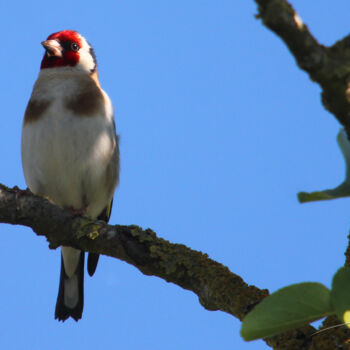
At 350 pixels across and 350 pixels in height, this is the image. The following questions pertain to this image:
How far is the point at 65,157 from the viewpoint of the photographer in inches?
194

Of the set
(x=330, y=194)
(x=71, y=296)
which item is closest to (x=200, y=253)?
(x=330, y=194)

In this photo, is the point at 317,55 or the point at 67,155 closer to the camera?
the point at 317,55

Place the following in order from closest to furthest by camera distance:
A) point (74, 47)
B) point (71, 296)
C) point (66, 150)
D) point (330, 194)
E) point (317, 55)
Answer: point (330, 194) < point (317, 55) < point (66, 150) < point (71, 296) < point (74, 47)

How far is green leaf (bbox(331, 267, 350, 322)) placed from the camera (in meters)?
1.79

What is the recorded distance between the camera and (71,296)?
5352mm

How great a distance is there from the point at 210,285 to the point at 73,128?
229 cm

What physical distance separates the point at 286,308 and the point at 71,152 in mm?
3378

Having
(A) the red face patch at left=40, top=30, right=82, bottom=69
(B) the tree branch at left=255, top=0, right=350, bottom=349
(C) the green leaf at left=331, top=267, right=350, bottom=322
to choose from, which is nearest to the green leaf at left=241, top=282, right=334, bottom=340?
(C) the green leaf at left=331, top=267, right=350, bottom=322

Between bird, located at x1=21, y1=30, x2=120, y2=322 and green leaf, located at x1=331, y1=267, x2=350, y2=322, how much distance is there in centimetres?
338

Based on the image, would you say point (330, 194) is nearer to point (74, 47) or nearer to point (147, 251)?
point (147, 251)

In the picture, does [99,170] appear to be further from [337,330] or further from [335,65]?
[335,65]

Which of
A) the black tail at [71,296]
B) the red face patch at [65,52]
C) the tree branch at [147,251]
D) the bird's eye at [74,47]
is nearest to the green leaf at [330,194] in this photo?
the tree branch at [147,251]

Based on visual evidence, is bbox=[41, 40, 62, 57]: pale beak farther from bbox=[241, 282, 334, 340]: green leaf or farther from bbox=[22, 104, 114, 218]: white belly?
bbox=[241, 282, 334, 340]: green leaf

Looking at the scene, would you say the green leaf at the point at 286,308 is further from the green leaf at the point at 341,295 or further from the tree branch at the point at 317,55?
the tree branch at the point at 317,55
